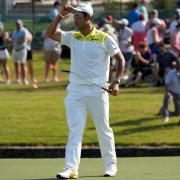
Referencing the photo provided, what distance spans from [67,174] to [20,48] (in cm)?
1425

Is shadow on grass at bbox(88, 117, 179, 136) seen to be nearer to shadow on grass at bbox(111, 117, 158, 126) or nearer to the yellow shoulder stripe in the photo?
shadow on grass at bbox(111, 117, 158, 126)

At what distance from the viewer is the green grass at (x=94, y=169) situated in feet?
35.0

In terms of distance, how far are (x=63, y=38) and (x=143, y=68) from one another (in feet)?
42.0

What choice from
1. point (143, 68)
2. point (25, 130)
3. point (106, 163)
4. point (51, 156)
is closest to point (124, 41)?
point (143, 68)

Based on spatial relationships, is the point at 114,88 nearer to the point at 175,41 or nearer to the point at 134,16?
the point at 175,41

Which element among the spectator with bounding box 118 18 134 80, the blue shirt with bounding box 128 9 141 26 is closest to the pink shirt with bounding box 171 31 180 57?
the spectator with bounding box 118 18 134 80

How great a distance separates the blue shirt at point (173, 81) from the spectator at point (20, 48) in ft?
26.3

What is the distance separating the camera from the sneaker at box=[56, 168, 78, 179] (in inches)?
396

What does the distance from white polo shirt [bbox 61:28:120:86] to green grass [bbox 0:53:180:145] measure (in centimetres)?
434

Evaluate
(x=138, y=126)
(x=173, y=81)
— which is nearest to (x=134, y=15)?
(x=173, y=81)

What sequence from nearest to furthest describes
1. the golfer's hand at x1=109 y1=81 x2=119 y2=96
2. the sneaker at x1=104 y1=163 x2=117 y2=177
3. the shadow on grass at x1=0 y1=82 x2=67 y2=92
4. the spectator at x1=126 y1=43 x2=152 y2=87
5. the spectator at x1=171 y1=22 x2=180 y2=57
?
the golfer's hand at x1=109 y1=81 x2=119 y2=96, the sneaker at x1=104 y1=163 x2=117 y2=177, the spectator at x1=171 y1=22 x2=180 y2=57, the shadow on grass at x1=0 y1=82 x2=67 y2=92, the spectator at x1=126 y1=43 x2=152 y2=87

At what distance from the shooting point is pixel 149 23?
952 inches

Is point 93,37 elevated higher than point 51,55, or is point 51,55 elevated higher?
point 93,37

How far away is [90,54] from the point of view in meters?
10.2
